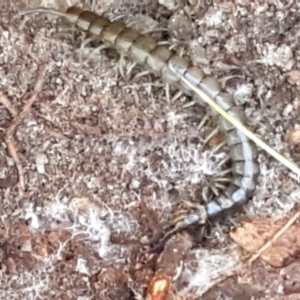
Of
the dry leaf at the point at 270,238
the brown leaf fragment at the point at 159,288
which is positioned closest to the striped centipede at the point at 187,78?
the dry leaf at the point at 270,238

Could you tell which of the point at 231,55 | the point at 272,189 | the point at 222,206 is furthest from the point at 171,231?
the point at 231,55

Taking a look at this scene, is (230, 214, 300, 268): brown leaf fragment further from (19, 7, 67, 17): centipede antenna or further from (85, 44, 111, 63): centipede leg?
(19, 7, 67, 17): centipede antenna

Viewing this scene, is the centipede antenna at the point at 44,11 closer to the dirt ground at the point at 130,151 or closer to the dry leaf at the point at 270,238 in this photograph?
the dirt ground at the point at 130,151

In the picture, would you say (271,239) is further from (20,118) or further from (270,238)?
(20,118)

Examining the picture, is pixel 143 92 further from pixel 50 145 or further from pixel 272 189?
pixel 272 189

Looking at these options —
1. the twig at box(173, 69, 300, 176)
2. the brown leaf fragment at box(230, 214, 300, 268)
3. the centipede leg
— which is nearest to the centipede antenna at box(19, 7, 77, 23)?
the centipede leg

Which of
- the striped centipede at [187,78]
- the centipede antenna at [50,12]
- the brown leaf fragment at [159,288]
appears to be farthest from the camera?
the centipede antenna at [50,12]

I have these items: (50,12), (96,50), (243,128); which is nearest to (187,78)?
(243,128)
